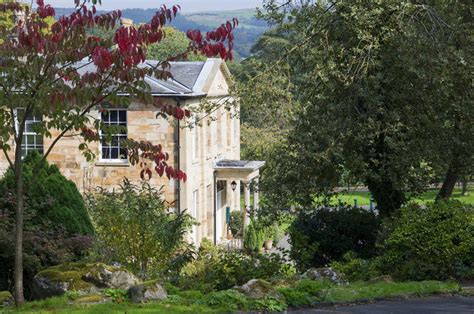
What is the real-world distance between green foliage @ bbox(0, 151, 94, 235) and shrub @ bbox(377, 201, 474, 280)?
5.54 meters

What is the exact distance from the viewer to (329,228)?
18922 millimetres

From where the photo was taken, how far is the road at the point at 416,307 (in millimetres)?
11242

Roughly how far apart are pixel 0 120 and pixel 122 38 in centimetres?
201

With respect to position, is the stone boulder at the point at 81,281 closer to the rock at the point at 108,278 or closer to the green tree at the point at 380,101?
the rock at the point at 108,278

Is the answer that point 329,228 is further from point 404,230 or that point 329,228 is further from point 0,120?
point 0,120

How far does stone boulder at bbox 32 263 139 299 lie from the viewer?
11695mm

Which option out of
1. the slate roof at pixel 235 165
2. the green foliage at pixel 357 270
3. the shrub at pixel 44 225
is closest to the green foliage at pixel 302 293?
the green foliage at pixel 357 270

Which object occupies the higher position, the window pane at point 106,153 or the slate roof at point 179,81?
the slate roof at point 179,81

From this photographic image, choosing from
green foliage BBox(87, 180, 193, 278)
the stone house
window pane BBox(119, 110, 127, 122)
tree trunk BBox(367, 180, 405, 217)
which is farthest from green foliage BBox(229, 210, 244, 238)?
green foliage BBox(87, 180, 193, 278)

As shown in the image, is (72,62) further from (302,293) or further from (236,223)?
(236,223)

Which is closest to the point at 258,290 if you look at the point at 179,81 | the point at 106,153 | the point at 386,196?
the point at 386,196

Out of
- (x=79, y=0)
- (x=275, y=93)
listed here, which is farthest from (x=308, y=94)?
(x=79, y=0)

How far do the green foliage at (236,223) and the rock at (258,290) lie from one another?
28.1 metres

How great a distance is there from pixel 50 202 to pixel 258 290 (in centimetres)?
493
